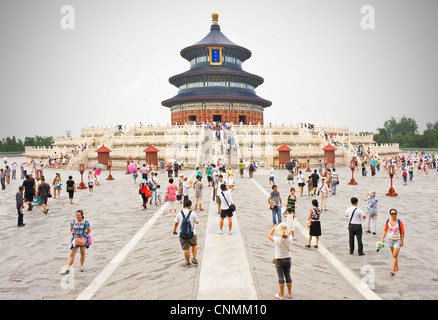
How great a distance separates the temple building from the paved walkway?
1640 inches

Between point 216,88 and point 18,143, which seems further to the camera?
point 18,143

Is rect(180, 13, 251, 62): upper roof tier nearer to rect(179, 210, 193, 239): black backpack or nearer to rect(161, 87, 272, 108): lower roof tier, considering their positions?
rect(161, 87, 272, 108): lower roof tier

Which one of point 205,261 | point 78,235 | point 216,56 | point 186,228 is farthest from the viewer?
point 216,56

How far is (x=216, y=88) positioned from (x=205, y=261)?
169 ft

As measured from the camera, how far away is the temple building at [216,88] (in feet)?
186

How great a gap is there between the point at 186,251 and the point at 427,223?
1005cm

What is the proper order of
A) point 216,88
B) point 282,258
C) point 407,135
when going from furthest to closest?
point 407,135
point 216,88
point 282,258

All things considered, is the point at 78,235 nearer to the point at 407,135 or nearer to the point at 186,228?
the point at 186,228

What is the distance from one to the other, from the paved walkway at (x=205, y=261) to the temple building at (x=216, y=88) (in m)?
41.7

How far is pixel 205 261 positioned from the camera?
856 cm

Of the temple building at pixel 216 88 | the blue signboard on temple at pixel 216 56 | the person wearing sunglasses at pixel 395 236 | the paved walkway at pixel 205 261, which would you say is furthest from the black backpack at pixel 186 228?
the blue signboard on temple at pixel 216 56

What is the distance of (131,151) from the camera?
36.0 meters

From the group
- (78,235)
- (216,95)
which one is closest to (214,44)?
(216,95)

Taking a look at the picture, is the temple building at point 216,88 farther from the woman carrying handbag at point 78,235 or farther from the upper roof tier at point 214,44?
the woman carrying handbag at point 78,235
